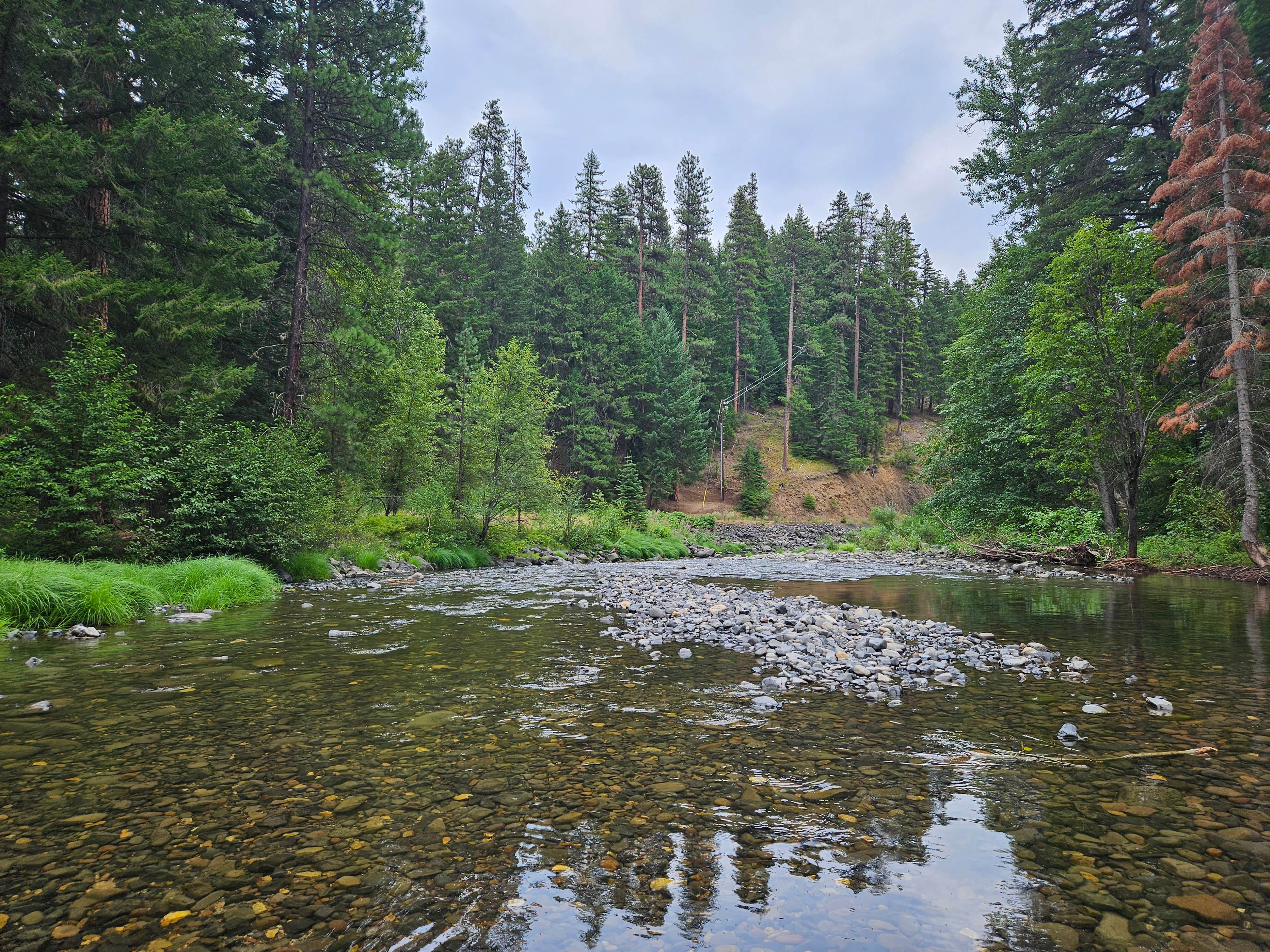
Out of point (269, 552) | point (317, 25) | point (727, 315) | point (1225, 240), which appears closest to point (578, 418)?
point (727, 315)

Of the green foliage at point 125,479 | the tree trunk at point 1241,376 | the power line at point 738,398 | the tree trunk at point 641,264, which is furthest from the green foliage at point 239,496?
the tree trunk at point 641,264

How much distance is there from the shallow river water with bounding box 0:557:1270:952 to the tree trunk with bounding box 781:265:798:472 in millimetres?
41778

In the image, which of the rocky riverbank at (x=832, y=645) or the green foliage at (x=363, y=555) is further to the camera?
the green foliage at (x=363, y=555)

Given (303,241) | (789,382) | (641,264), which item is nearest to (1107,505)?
(303,241)

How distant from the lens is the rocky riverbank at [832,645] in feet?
17.1

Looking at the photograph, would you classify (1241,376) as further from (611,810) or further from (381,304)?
(381,304)

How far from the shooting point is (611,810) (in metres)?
2.95

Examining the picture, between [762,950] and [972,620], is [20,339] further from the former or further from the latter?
[972,620]

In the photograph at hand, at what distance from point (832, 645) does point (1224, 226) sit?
1489 centimetres

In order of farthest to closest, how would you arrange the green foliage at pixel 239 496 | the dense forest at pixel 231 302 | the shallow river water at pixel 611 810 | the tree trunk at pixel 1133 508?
the tree trunk at pixel 1133 508
the green foliage at pixel 239 496
the dense forest at pixel 231 302
the shallow river water at pixel 611 810

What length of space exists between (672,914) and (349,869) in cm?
128

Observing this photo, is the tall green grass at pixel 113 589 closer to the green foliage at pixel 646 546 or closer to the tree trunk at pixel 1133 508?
the green foliage at pixel 646 546

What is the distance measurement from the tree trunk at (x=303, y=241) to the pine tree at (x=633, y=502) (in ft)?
44.0

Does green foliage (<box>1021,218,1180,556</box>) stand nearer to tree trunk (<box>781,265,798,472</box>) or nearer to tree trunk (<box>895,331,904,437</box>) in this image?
tree trunk (<box>781,265,798,472</box>)
